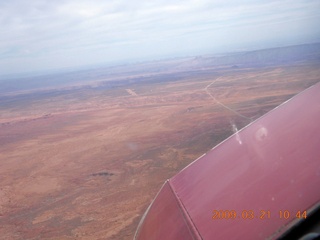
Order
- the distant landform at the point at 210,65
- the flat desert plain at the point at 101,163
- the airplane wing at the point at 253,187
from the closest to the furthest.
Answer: the airplane wing at the point at 253,187, the flat desert plain at the point at 101,163, the distant landform at the point at 210,65

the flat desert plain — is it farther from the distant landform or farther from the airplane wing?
the distant landform

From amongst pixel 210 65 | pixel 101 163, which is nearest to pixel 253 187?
pixel 101 163

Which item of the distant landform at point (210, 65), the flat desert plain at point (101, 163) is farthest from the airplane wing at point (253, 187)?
the distant landform at point (210, 65)

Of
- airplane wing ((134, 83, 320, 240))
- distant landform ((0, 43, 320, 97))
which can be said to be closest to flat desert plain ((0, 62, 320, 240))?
airplane wing ((134, 83, 320, 240))

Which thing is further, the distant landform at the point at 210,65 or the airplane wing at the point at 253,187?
the distant landform at the point at 210,65

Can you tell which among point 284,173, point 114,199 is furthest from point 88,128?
point 284,173

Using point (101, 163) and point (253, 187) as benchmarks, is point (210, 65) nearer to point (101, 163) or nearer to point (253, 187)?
point (101, 163)

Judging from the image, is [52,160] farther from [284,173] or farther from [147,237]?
[284,173]

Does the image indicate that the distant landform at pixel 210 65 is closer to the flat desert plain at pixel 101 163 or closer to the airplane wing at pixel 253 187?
the flat desert plain at pixel 101 163
